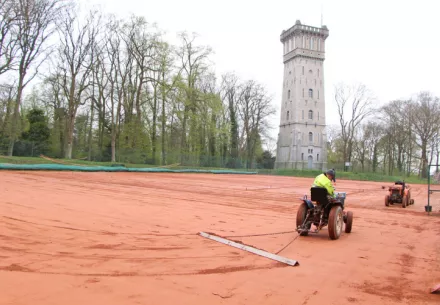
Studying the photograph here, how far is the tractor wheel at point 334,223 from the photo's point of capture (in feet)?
25.5

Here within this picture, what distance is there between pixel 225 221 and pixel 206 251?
355 centimetres

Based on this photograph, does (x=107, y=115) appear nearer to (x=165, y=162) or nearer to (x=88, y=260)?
(x=165, y=162)

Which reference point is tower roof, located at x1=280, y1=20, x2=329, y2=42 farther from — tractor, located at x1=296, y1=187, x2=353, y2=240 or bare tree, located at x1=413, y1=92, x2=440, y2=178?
tractor, located at x1=296, y1=187, x2=353, y2=240

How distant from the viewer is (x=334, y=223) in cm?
778

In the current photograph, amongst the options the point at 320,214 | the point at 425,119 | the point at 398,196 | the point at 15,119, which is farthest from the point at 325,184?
the point at 425,119

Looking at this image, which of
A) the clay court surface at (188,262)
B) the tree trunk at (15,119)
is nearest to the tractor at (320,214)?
the clay court surface at (188,262)

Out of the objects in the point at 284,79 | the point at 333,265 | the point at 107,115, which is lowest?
the point at 333,265

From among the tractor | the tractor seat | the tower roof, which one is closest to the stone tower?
the tower roof

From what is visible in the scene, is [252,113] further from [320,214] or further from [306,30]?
[320,214]

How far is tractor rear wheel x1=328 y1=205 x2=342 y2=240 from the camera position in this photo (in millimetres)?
7773

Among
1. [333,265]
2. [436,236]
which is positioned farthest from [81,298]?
[436,236]

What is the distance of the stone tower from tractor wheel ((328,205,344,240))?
2436 inches

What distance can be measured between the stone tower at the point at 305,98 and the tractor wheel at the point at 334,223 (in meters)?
61.9

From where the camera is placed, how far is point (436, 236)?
8.92m
